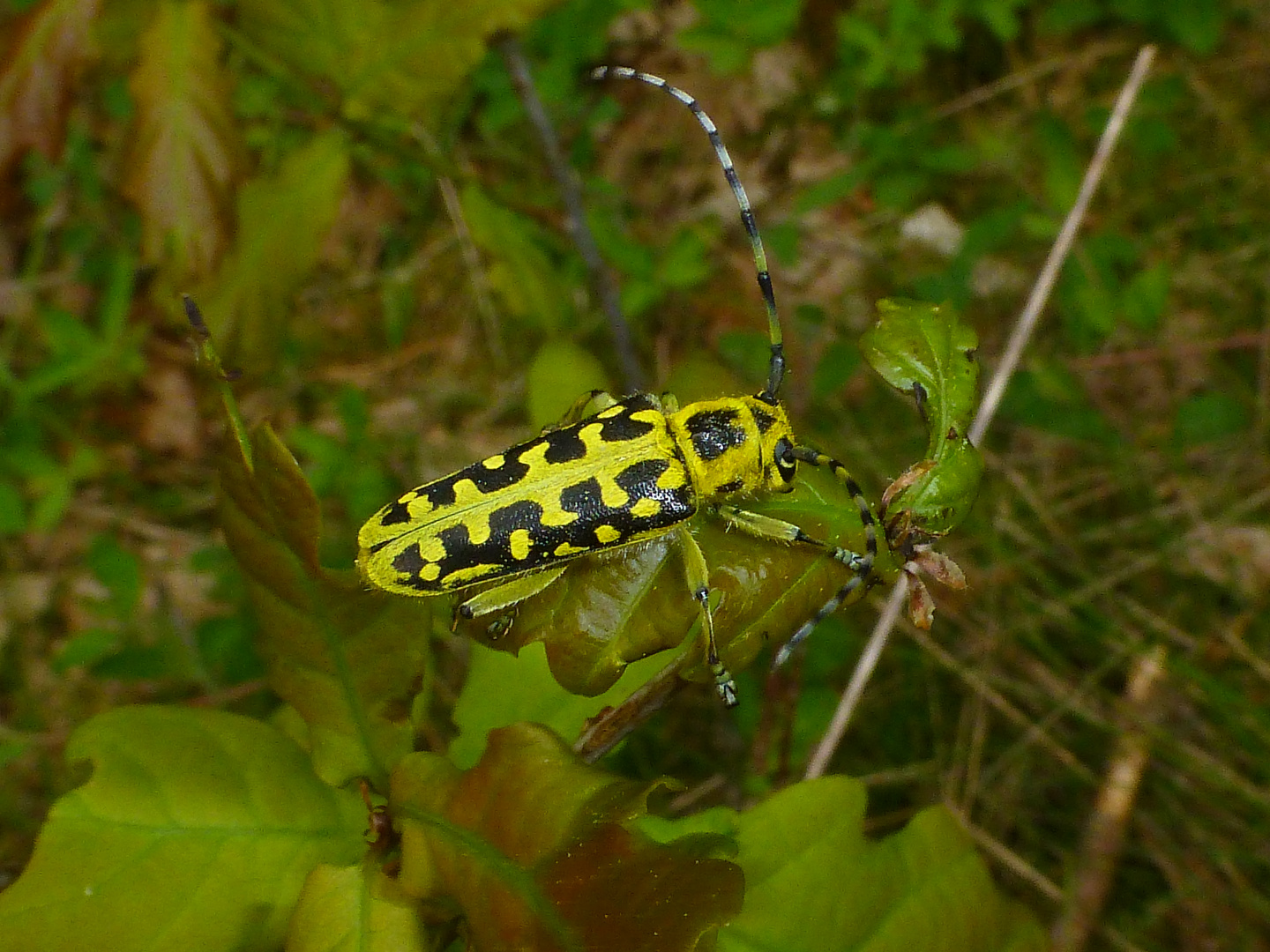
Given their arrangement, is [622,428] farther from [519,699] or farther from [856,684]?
[856,684]

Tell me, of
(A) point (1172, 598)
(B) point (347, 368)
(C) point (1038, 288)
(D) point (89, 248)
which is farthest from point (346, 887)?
(D) point (89, 248)

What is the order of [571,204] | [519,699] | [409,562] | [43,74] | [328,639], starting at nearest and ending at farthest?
[328,639] → [519,699] → [409,562] → [43,74] → [571,204]

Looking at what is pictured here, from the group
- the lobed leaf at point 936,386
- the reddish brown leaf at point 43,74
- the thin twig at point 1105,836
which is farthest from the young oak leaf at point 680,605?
the reddish brown leaf at point 43,74

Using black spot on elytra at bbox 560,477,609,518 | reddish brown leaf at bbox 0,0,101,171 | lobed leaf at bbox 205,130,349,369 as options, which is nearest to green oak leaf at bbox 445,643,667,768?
black spot on elytra at bbox 560,477,609,518

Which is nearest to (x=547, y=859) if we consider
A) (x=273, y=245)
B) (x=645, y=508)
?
(x=645, y=508)

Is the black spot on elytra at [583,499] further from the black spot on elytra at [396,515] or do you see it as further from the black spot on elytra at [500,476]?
the black spot on elytra at [396,515]

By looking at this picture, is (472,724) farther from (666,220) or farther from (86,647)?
(666,220)
